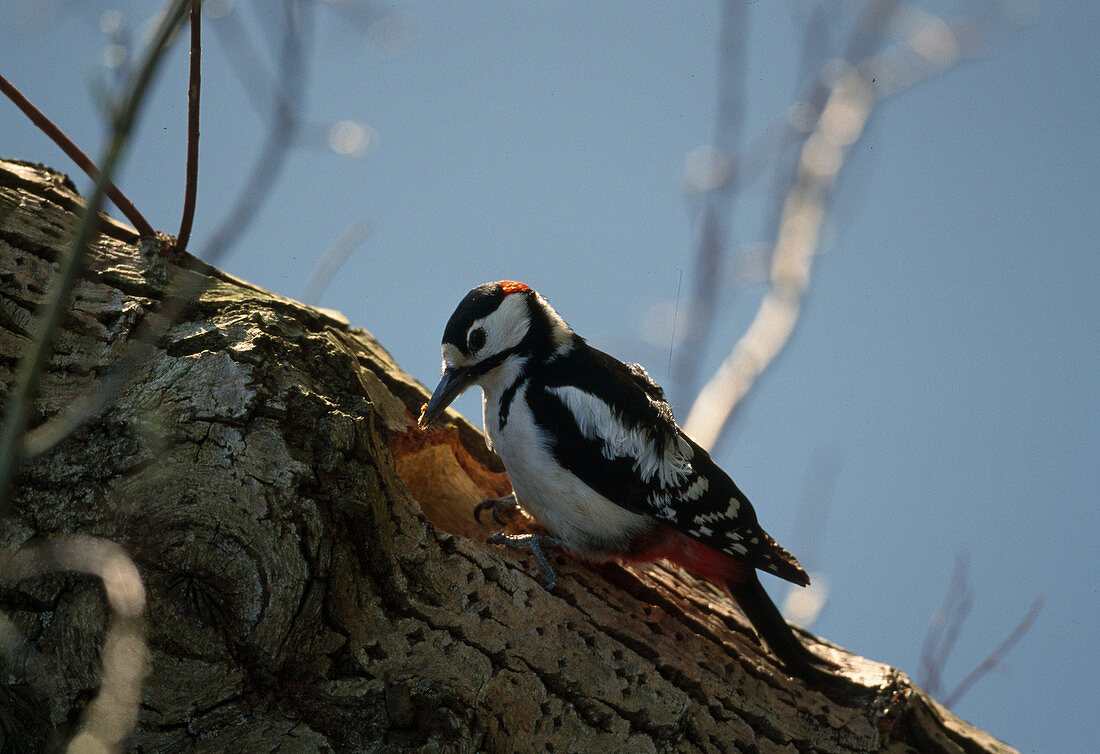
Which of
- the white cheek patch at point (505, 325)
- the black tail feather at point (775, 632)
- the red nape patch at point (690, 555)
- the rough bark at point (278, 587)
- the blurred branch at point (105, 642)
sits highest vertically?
the white cheek patch at point (505, 325)

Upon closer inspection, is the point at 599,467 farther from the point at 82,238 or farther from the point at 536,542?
the point at 82,238

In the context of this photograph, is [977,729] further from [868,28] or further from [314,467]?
[868,28]

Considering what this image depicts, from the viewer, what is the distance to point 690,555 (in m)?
2.25

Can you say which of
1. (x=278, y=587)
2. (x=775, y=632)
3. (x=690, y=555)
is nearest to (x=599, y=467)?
(x=690, y=555)

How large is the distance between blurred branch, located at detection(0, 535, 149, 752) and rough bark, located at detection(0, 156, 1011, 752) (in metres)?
0.01

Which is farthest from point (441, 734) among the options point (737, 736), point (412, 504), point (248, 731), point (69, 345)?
point (69, 345)

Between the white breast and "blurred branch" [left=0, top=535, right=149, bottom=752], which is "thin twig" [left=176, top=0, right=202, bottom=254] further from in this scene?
the white breast

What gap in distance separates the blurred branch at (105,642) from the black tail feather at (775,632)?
1579 millimetres

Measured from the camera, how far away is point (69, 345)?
5.13 feet

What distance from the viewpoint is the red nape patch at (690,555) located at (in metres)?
2.21

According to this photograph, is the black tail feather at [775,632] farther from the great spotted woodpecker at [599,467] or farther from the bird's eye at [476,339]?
the bird's eye at [476,339]

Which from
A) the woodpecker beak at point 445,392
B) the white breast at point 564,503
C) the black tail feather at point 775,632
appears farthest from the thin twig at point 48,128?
the black tail feather at point 775,632

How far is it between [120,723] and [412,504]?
2.19 ft

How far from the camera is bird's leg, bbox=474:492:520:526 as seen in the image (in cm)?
235
